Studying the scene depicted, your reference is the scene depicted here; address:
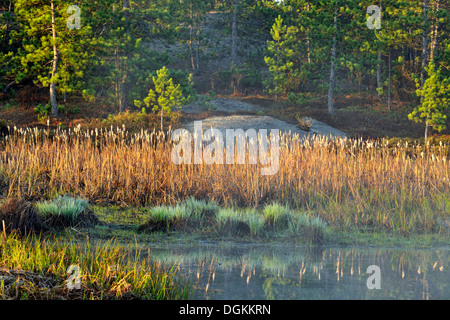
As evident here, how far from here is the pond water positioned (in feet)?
13.9

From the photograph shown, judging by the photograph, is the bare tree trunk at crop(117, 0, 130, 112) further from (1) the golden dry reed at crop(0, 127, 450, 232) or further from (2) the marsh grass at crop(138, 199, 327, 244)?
(2) the marsh grass at crop(138, 199, 327, 244)

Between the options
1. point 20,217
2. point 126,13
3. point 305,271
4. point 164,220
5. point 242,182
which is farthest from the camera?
point 126,13

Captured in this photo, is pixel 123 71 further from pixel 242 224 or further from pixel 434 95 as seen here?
pixel 242 224

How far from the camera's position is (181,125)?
79.0ft

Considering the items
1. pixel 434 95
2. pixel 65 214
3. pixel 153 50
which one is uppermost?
pixel 153 50

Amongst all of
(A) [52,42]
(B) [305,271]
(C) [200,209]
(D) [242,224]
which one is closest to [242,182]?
(C) [200,209]

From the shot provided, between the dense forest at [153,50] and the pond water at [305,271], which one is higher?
the dense forest at [153,50]

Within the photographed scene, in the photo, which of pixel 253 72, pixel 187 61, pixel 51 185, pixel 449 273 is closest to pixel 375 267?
pixel 449 273

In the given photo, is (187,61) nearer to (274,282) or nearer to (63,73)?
(63,73)

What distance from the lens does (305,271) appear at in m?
5.05

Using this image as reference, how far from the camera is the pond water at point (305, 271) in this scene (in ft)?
13.9

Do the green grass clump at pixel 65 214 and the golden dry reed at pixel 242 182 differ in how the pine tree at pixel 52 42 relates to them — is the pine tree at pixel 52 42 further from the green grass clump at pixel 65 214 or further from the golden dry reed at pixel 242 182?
the green grass clump at pixel 65 214

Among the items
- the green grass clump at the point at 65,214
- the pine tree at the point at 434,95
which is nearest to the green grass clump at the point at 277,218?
the green grass clump at the point at 65,214

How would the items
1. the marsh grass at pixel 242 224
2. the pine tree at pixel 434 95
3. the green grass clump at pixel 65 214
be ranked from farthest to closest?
the pine tree at pixel 434 95 → the green grass clump at pixel 65 214 → the marsh grass at pixel 242 224
